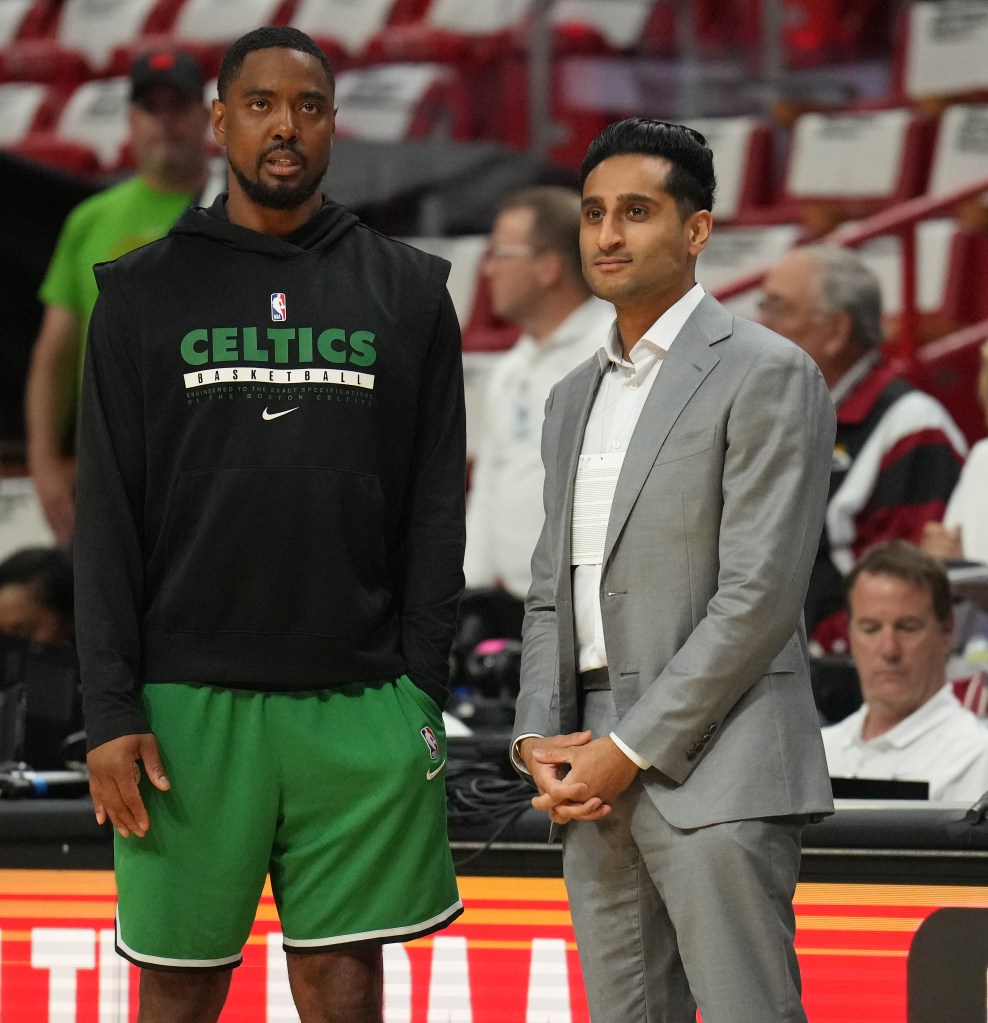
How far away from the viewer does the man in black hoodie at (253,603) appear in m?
2.38

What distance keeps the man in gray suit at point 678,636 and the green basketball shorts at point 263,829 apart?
21 centimetres

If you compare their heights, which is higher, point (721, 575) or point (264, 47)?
point (264, 47)

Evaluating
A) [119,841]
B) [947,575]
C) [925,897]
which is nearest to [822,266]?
[947,575]

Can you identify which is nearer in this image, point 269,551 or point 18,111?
point 269,551

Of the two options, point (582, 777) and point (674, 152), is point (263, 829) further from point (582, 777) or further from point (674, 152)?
point (674, 152)

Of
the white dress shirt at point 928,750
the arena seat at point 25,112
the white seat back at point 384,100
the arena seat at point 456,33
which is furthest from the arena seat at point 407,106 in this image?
the white dress shirt at point 928,750

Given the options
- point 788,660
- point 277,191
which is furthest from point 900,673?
point 277,191

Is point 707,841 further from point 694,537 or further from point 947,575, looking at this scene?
point 947,575

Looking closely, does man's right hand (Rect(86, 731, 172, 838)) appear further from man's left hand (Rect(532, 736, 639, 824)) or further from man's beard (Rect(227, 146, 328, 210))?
man's beard (Rect(227, 146, 328, 210))

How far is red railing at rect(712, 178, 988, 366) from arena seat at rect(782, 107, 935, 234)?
3.55 feet

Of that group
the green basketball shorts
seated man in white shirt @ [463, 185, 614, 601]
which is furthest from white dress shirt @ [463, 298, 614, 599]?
the green basketball shorts

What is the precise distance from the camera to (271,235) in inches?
97.3

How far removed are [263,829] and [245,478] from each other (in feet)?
1.47

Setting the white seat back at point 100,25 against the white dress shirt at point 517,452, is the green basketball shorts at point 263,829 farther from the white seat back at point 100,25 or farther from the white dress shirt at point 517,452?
the white seat back at point 100,25
